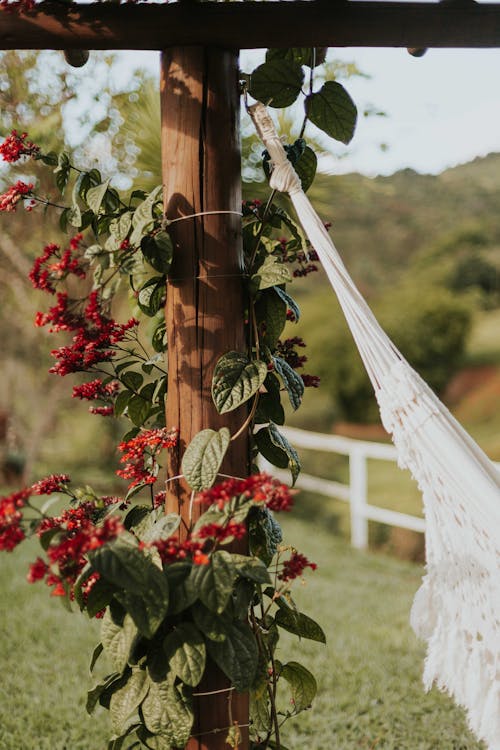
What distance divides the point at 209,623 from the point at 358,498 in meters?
3.47

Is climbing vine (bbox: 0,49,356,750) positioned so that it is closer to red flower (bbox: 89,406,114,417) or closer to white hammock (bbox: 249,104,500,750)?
red flower (bbox: 89,406,114,417)

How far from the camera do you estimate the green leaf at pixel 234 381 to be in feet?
3.79

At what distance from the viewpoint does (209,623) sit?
3.59ft

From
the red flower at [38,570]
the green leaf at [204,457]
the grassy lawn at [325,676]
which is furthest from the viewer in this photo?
the grassy lawn at [325,676]

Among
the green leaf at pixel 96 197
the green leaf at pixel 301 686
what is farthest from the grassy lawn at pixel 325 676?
the green leaf at pixel 96 197

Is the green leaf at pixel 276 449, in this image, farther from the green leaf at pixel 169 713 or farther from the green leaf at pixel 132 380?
the green leaf at pixel 169 713

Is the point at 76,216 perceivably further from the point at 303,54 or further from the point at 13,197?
the point at 303,54

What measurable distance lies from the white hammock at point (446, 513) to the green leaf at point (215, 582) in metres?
0.36

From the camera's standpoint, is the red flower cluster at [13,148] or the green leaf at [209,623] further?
the red flower cluster at [13,148]

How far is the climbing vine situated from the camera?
3.42 feet

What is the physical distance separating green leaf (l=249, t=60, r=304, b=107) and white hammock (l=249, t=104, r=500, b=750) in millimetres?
132

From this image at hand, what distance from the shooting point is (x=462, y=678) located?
1.24m

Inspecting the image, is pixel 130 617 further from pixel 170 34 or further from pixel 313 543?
pixel 313 543

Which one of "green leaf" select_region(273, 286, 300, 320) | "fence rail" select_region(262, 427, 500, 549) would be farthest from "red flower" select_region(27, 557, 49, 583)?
"fence rail" select_region(262, 427, 500, 549)
